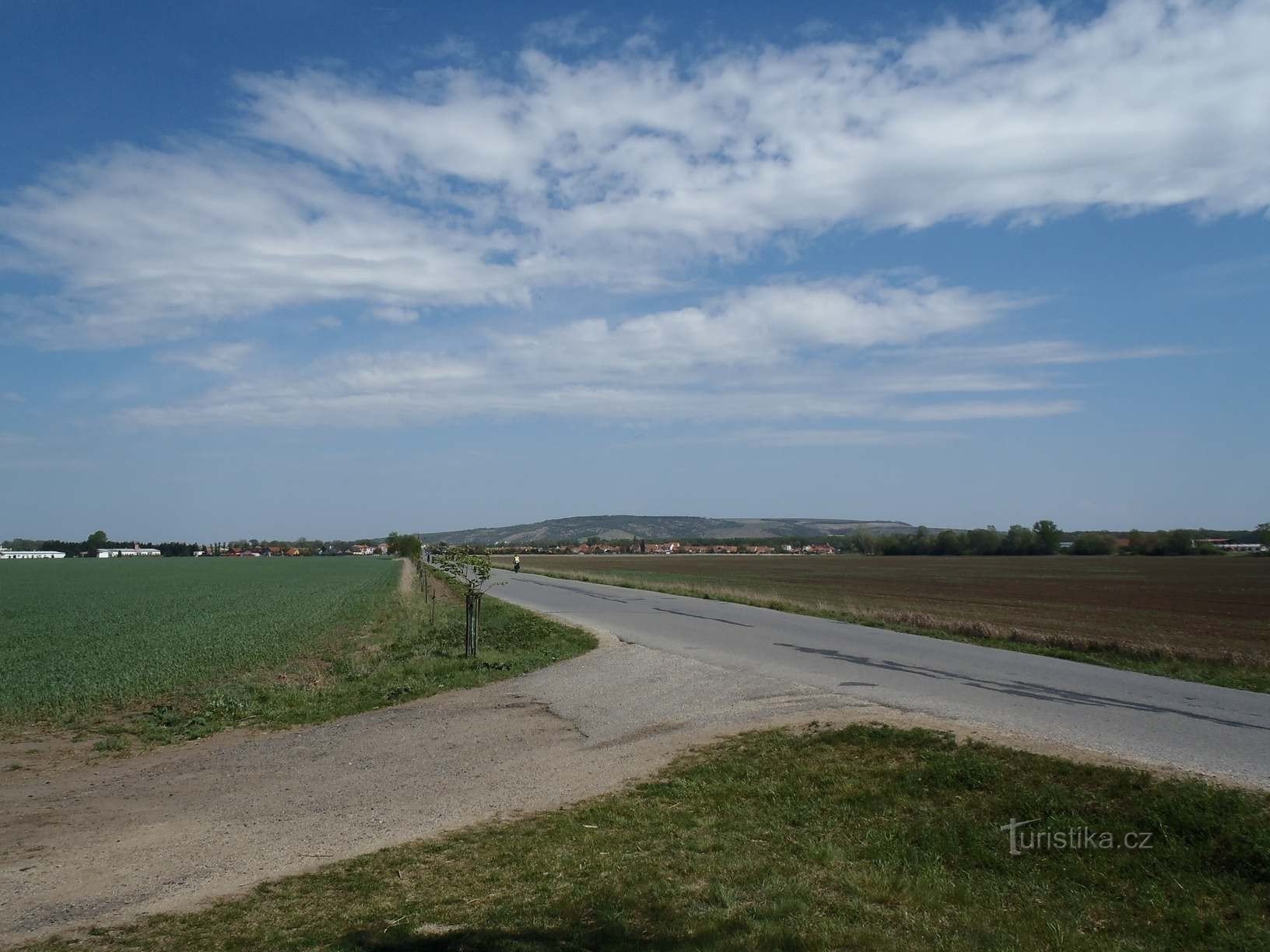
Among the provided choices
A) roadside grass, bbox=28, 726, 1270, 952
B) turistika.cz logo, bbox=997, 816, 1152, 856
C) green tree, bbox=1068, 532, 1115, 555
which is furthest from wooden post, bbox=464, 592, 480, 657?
green tree, bbox=1068, 532, 1115, 555

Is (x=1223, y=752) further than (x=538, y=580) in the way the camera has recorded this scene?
No

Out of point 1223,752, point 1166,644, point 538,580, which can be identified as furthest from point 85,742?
point 538,580

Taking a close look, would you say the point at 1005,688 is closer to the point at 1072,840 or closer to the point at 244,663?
the point at 1072,840

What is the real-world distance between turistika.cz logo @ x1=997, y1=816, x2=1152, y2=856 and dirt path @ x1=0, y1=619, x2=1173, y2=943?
3649mm

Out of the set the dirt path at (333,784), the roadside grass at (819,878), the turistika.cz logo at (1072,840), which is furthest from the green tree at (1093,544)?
the turistika.cz logo at (1072,840)

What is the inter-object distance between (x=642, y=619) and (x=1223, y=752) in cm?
1819

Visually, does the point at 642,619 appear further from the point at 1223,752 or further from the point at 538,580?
the point at 538,580

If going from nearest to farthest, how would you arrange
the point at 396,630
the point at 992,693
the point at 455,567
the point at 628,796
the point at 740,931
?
the point at 740,931 → the point at 628,796 → the point at 992,693 → the point at 455,567 → the point at 396,630

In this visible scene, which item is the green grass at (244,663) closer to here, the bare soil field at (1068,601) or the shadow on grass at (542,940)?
the shadow on grass at (542,940)

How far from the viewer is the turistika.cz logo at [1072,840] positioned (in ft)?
20.6

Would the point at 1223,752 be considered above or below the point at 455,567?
below

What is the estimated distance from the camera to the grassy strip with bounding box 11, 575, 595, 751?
1346 cm

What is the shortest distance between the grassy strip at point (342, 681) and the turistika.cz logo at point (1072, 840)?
32.7ft

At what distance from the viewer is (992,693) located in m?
12.4
